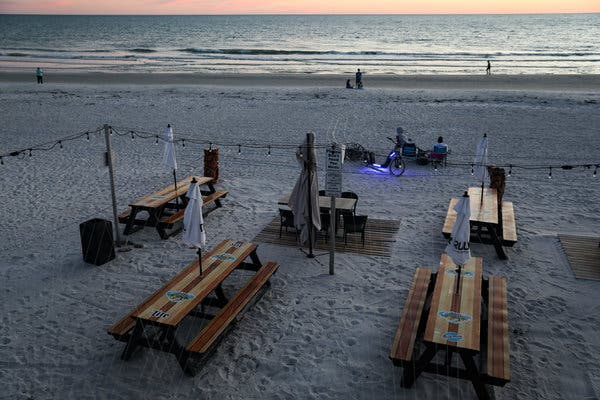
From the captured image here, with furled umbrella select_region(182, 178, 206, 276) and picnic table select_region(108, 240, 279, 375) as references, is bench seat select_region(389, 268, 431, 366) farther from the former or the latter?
furled umbrella select_region(182, 178, 206, 276)

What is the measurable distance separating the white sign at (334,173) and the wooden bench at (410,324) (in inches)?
76.7

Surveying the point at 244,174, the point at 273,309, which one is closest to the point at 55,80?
the point at 244,174

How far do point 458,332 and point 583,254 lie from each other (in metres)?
5.14

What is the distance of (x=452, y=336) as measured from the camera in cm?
570

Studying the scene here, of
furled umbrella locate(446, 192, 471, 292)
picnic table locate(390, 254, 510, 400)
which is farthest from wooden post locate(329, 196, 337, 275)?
furled umbrella locate(446, 192, 471, 292)

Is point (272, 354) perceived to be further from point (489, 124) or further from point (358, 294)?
point (489, 124)

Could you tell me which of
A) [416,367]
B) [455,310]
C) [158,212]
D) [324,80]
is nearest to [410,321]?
[455,310]

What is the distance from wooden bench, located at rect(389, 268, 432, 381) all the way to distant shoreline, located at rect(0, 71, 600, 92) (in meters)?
27.0

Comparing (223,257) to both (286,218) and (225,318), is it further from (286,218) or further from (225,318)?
(286,218)

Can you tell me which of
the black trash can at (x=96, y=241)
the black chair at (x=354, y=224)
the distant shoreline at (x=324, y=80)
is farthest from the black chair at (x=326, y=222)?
the distant shoreline at (x=324, y=80)

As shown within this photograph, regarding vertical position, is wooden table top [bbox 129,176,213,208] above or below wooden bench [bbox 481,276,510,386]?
above

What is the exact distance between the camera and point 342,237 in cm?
1045

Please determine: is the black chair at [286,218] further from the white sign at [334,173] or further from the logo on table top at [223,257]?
the logo on table top at [223,257]

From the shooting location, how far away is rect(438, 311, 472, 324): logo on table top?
602 cm
